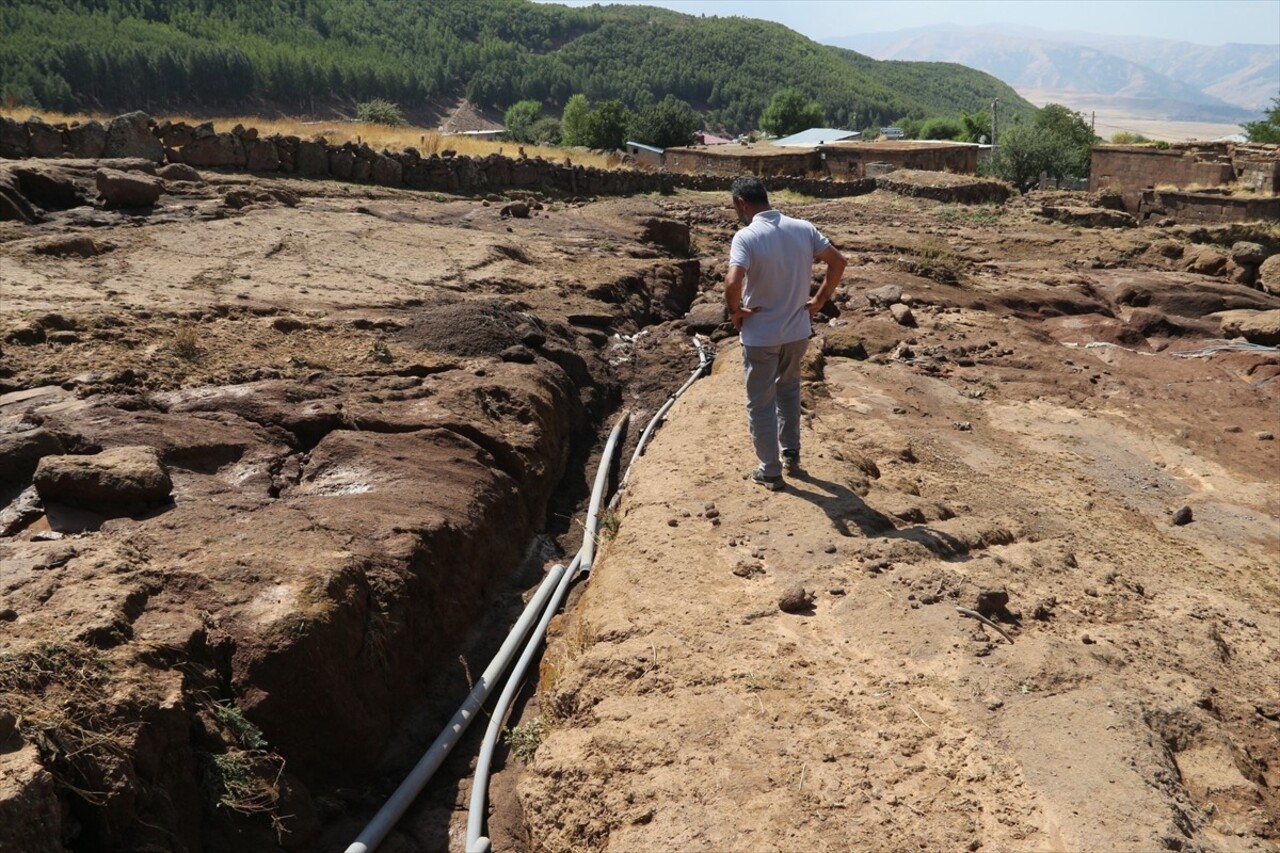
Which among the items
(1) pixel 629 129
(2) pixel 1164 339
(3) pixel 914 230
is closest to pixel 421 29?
(1) pixel 629 129

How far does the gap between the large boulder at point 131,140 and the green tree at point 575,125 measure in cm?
3425

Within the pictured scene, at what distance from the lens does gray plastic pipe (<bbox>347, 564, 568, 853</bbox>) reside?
4.09 meters

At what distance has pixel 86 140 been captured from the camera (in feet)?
45.1

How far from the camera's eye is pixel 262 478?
563cm

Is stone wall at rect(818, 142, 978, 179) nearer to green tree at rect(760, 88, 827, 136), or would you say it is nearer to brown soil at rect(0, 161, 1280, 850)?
brown soil at rect(0, 161, 1280, 850)

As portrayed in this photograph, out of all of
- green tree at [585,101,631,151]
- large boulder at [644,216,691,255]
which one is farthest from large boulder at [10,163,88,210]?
green tree at [585,101,631,151]

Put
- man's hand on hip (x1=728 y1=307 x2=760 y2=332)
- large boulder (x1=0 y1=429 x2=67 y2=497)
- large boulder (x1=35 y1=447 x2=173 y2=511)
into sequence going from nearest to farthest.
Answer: large boulder (x1=35 y1=447 x2=173 y2=511) < large boulder (x1=0 y1=429 x2=67 y2=497) < man's hand on hip (x1=728 y1=307 x2=760 y2=332)

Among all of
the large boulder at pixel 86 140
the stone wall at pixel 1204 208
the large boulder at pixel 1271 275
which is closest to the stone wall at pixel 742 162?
the stone wall at pixel 1204 208

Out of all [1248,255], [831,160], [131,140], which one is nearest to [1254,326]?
[1248,255]

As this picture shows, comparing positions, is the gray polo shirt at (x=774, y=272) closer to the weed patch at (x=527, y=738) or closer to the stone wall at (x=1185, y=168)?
the weed patch at (x=527, y=738)

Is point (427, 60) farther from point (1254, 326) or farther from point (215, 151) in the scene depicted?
point (1254, 326)

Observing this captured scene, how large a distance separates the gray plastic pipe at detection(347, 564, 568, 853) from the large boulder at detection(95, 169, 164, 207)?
25.8 feet

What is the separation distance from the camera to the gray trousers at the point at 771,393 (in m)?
5.63

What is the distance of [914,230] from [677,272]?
7.35m
